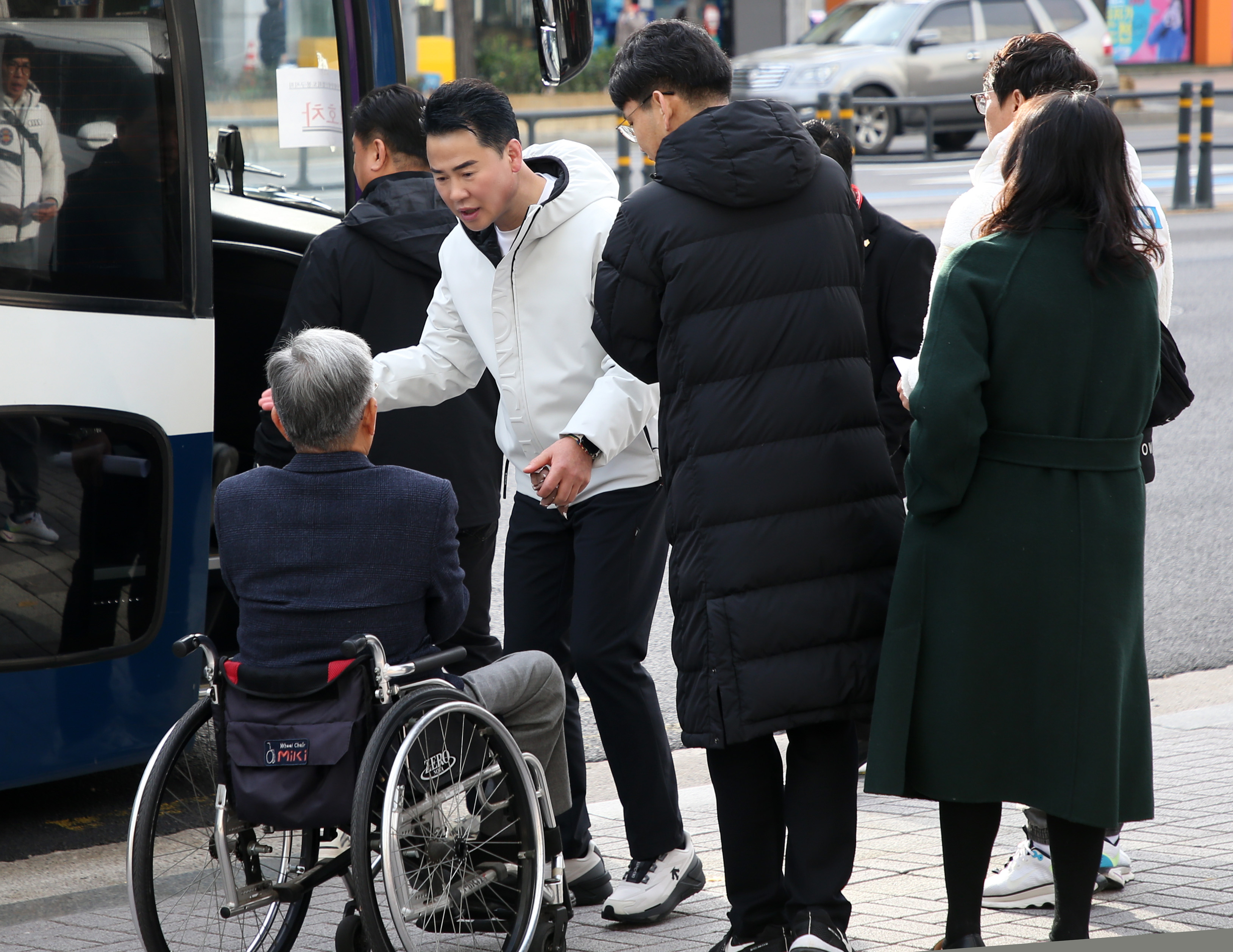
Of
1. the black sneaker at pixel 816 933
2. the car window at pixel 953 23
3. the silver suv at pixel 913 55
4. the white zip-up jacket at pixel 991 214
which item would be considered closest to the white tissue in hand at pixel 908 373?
the white zip-up jacket at pixel 991 214

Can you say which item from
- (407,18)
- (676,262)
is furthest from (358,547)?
(407,18)

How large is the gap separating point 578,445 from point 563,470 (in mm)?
66

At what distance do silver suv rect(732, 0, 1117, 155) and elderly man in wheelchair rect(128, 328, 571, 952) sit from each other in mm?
18173

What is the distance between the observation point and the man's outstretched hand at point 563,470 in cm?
347

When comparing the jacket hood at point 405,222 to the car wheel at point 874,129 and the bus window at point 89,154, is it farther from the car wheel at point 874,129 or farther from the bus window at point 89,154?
the car wheel at point 874,129

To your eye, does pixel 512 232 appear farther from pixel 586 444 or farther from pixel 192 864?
pixel 192 864

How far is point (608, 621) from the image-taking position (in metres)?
3.66

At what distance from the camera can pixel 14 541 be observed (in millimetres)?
4035

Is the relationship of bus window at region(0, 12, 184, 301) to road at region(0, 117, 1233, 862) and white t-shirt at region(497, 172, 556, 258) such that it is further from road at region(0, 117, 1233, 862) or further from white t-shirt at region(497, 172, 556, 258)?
road at region(0, 117, 1233, 862)

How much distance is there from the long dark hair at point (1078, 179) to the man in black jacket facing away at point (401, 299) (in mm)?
1768

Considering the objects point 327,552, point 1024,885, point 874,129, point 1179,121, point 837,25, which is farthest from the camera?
point 837,25

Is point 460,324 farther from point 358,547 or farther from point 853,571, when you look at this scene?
point 853,571

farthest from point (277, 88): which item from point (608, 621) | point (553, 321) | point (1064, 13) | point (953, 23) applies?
point (1064, 13)

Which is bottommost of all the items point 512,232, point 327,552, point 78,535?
point 78,535
